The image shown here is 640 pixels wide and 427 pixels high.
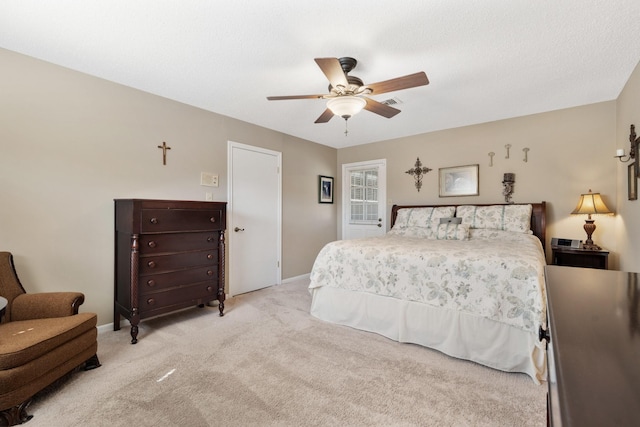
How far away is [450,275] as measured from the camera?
2371 millimetres

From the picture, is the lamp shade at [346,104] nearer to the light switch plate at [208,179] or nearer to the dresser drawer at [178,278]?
the light switch plate at [208,179]

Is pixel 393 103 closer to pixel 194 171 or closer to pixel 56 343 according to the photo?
pixel 194 171

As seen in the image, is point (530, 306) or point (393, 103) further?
point (393, 103)

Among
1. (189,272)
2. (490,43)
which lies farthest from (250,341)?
(490,43)

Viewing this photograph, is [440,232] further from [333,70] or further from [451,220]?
[333,70]

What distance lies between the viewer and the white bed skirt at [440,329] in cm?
206

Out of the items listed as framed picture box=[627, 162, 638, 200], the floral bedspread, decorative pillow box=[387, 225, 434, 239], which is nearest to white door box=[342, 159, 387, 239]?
decorative pillow box=[387, 225, 434, 239]

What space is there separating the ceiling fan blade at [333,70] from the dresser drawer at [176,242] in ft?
6.74

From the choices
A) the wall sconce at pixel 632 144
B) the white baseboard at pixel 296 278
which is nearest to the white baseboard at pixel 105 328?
the white baseboard at pixel 296 278

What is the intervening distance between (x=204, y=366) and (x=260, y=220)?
236cm

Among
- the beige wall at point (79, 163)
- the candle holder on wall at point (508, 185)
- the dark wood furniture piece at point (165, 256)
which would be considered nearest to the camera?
the beige wall at point (79, 163)

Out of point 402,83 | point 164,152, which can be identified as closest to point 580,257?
point 402,83

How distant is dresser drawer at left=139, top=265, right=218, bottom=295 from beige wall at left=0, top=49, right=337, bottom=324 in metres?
0.53

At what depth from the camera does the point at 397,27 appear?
2.02m
